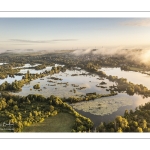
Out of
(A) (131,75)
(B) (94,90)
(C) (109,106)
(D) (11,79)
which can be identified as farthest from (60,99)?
(A) (131,75)

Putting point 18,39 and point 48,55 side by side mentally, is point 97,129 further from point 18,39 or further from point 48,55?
point 18,39

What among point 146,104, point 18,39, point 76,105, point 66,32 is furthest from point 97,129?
point 18,39

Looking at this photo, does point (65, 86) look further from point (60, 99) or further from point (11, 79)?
point (11, 79)

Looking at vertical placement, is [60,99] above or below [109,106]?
above
